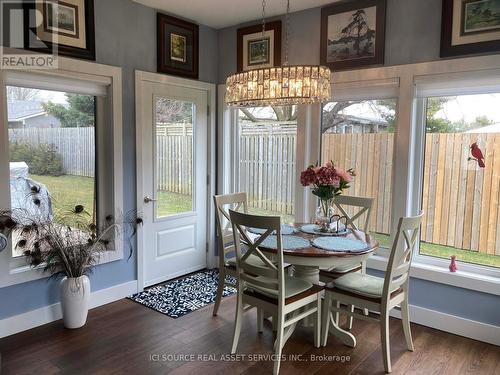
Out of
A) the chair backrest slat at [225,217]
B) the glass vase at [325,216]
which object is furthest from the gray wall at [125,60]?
the glass vase at [325,216]

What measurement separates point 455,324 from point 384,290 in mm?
1015

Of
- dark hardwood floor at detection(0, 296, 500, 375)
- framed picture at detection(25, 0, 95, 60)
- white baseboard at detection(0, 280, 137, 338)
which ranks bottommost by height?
dark hardwood floor at detection(0, 296, 500, 375)

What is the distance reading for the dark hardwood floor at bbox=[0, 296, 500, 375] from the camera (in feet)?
8.22

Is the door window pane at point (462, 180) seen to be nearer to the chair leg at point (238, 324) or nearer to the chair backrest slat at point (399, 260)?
the chair backrest slat at point (399, 260)

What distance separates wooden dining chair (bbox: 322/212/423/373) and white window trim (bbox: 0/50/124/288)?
199 cm

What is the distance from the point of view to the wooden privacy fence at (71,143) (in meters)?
3.05

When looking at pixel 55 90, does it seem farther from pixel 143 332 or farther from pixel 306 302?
pixel 306 302

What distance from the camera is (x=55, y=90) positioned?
3.12m

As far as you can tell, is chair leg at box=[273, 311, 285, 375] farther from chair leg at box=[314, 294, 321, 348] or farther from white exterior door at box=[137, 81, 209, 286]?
white exterior door at box=[137, 81, 209, 286]

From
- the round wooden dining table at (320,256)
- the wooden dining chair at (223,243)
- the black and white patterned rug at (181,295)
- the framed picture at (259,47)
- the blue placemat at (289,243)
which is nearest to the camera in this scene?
the round wooden dining table at (320,256)

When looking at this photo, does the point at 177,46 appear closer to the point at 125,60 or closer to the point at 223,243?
the point at 125,60

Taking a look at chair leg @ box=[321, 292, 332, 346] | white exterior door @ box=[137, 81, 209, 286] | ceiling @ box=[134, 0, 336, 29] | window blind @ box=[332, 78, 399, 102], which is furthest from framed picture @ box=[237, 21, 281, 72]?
chair leg @ box=[321, 292, 332, 346]

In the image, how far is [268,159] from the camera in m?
4.17

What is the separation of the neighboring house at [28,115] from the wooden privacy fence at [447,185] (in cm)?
254
